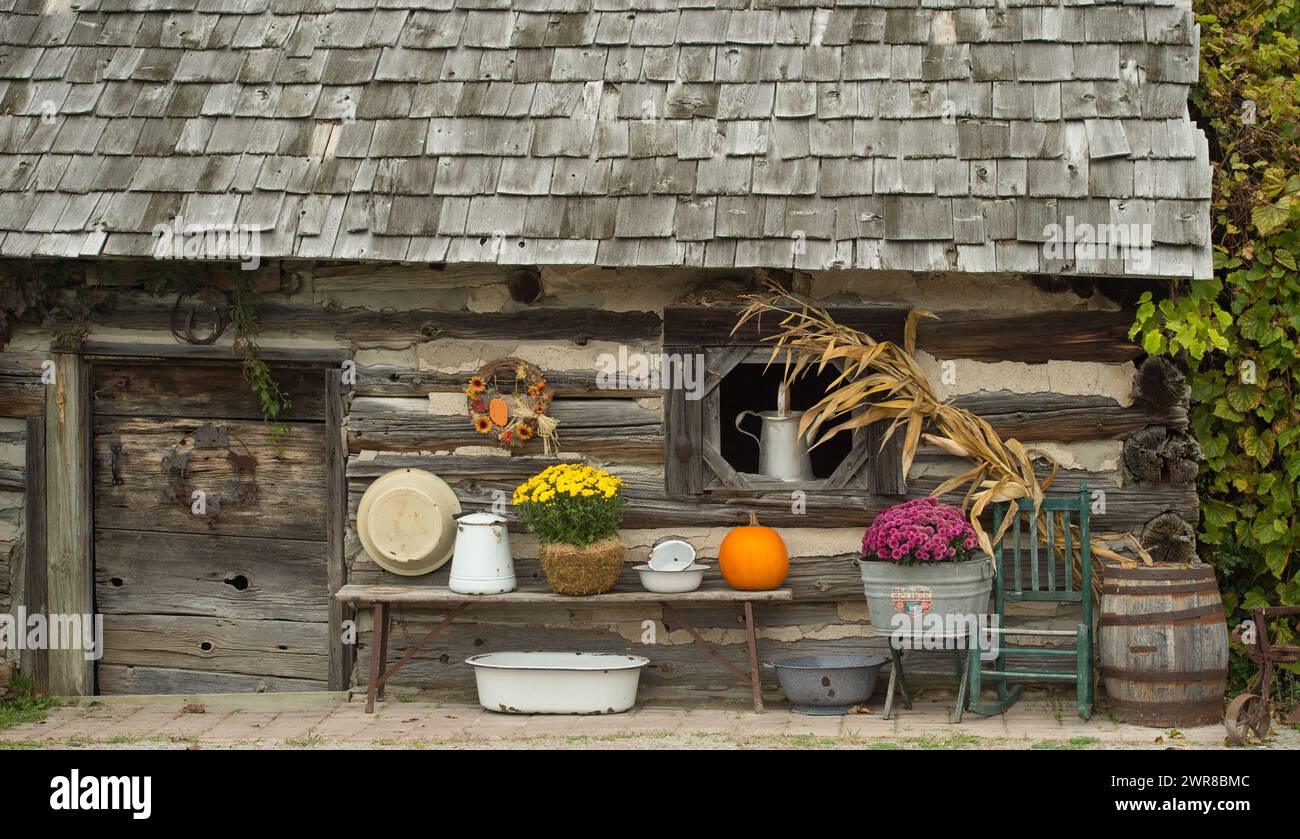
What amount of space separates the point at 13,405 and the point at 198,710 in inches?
76.4

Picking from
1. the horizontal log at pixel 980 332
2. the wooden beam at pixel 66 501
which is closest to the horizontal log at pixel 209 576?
the wooden beam at pixel 66 501

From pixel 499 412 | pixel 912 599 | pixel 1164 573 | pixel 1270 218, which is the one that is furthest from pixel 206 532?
pixel 1270 218

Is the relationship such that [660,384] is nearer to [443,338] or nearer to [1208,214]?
[443,338]

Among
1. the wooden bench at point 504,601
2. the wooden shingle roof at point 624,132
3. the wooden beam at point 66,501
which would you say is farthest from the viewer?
the wooden beam at point 66,501

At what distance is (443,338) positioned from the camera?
7.76 meters

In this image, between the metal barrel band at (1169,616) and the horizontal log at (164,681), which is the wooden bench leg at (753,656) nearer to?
the metal barrel band at (1169,616)

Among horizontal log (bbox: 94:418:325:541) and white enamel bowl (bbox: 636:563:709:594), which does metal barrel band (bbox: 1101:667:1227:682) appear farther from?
horizontal log (bbox: 94:418:325:541)

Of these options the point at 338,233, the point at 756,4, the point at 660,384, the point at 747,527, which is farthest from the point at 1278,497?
the point at 338,233

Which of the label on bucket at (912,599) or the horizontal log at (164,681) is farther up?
the label on bucket at (912,599)

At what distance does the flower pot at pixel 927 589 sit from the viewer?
6938mm

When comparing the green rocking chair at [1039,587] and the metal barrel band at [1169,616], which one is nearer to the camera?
the metal barrel band at [1169,616]

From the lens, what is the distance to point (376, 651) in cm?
748

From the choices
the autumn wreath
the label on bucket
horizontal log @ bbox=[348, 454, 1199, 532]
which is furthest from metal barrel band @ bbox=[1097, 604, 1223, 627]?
the autumn wreath

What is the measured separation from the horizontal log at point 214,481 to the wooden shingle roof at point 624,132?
119 centimetres
